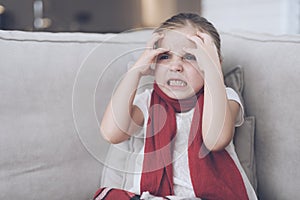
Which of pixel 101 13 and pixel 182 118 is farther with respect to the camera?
pixel 101 13

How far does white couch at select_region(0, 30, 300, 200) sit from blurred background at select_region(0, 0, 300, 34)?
4.45 ft

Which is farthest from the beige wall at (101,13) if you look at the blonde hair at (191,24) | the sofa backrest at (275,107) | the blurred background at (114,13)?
the blonde hair at (191,24)

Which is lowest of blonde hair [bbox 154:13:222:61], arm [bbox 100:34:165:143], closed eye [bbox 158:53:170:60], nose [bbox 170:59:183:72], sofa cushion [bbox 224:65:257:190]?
sofa cushion [bbox 224:65:257:190]

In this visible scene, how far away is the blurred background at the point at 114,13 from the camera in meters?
2.65

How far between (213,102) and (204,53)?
11cm

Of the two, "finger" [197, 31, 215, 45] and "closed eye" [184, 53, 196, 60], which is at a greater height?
"finger" [197, 31, 215, 45]

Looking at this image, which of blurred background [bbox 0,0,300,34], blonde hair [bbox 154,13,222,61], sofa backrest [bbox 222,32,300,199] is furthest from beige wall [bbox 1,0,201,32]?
blonde hair [bbox 154,13,222,61]

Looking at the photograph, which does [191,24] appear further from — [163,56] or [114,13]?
[114,13]

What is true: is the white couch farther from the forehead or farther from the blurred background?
the blurred background

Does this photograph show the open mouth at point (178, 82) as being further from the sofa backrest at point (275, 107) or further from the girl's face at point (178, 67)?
the sofa backrest at point (275, 107)

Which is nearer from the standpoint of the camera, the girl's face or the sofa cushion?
the girl's face

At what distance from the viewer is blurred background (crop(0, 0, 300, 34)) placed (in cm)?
265

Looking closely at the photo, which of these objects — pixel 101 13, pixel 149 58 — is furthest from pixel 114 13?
pixel 149 58

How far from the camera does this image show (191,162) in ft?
3.67
